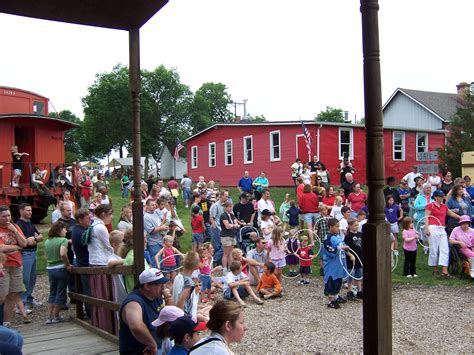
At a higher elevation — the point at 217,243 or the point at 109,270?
the point at 109,270

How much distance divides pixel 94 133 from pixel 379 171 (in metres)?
50.8

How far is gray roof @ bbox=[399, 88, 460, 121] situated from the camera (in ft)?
125

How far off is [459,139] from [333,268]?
15.9m

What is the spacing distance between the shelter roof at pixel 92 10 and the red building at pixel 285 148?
21690 millimetres

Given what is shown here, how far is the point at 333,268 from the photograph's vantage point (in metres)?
8.83

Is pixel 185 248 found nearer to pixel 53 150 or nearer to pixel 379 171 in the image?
pixel 53 150

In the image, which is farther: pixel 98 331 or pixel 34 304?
pixel 34 304

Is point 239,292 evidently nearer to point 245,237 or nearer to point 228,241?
point 228,241

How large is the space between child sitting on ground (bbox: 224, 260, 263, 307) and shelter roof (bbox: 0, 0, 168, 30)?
5.15 metres

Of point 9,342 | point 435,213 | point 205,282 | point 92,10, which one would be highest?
point 92,10

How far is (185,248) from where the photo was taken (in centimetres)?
1247

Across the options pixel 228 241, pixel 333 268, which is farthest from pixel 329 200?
pixel 333 268

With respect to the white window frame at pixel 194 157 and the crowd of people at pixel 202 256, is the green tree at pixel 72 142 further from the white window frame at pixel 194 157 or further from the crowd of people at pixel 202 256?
the crowd of people at pixel 202 256

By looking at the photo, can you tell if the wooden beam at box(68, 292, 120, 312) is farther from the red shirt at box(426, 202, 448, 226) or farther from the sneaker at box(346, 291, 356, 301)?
the red shirt at box(426, 202, 448, 226)
